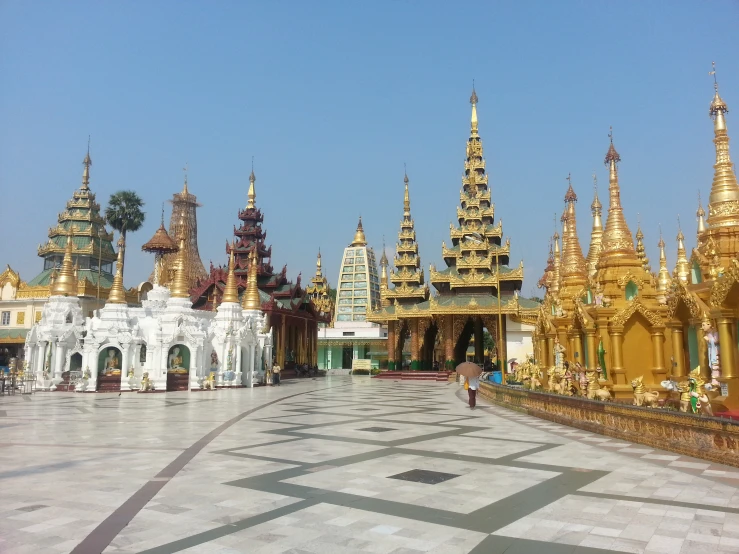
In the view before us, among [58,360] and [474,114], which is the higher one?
[474,114]

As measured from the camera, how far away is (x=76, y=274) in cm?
4109

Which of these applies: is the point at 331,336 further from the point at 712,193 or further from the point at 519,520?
the point at 519,520

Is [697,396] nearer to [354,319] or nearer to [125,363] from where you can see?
[125,363]

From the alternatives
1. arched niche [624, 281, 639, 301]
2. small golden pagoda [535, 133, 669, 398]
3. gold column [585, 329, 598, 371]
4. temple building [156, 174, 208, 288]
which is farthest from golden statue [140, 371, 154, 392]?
temple building [156, 174, 208, 288]

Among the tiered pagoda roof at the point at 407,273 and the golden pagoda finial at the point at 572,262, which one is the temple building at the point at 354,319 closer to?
the tiered pagoda roof at the point at 407,273

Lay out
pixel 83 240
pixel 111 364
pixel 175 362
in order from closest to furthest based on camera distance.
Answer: pixel 111 364 → pixel 175 362 → pixel 83 240

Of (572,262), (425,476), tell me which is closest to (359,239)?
(572,262)

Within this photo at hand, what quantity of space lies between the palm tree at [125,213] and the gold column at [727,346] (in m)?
45.3

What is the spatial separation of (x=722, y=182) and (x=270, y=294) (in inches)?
1411

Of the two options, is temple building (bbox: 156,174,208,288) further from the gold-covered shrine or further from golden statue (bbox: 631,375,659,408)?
golden statue (bbox: 631,375,659,408)

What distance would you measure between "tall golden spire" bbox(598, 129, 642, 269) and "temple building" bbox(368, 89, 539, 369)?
20.9 meters

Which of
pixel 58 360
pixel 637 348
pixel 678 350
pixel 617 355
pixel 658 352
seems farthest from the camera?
pixel 58 360

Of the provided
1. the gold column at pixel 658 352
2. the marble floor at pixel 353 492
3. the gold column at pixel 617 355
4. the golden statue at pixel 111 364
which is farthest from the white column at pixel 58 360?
the gold column at pixel 658 352

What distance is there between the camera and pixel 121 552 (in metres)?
4.82
